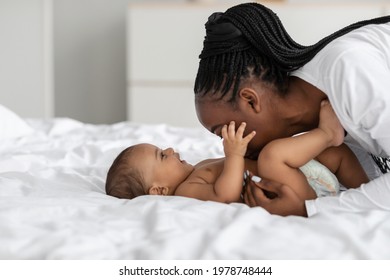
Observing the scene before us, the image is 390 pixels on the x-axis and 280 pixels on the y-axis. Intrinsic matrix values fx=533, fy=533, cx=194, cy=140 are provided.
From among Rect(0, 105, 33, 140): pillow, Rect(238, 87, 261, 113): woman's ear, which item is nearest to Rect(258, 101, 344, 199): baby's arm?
Rect(238, 87, 261, 113): woman's ear

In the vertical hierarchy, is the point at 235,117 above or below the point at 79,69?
above

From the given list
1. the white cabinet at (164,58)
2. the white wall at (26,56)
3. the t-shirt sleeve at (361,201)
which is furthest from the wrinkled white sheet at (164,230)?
the white wall at (26,56)

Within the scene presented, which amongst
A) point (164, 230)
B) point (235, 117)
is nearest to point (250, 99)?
point (235, 117)

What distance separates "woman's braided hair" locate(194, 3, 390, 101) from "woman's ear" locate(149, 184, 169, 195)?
240 millimetres

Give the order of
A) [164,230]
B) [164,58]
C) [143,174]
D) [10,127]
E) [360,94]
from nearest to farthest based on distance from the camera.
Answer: [164,230]
[360,94]
[143,174]
[10,127]
[164,58]

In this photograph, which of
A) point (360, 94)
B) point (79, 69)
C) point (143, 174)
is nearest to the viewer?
point (360, 94)

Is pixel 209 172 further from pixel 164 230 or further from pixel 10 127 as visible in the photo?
pixel 10 127

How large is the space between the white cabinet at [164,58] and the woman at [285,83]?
236cm

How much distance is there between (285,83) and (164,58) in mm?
2485

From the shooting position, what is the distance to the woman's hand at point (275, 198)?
3.44 feet

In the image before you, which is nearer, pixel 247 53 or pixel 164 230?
pixel 164 230

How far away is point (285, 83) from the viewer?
3.87 feet
